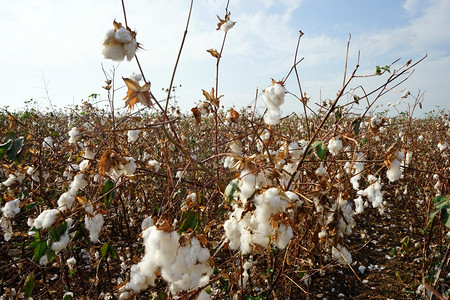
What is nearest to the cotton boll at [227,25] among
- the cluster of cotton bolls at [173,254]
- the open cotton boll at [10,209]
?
the cluster of cotton bolls at [173,254]

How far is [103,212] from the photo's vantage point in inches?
53.4

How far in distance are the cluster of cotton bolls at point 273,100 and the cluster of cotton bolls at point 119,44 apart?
52cm

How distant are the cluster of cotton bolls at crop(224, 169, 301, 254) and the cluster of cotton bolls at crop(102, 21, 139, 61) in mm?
549

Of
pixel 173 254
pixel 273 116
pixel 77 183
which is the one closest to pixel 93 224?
pixel 77 183

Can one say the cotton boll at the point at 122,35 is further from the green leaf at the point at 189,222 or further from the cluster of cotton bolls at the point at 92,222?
the cluster of cotton bolls at the point at 92,222

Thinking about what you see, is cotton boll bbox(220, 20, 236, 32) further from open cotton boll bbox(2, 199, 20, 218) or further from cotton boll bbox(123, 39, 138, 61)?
open cotton boll bbox(2, 199, 20, 218)

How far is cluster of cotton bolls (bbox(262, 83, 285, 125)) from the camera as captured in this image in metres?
1.18

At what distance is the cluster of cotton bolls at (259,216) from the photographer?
3.09 ft

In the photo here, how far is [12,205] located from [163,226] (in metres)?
1.68

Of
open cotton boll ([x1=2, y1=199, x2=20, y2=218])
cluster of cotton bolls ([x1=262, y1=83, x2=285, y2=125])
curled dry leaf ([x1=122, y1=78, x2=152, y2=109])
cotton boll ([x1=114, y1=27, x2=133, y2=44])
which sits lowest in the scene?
open cotton boll ([x1=2, y1=199, x2=20, y2=218])

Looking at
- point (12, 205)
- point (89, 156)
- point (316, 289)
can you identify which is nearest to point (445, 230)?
point (316, 289)

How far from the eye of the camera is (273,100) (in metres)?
1.20

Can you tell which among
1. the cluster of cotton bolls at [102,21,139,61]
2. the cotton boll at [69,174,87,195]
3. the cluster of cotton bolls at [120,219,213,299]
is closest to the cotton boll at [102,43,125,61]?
the cluster of cotton bolls at [102,21,139,61]

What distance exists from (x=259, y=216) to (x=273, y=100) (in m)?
0.47
